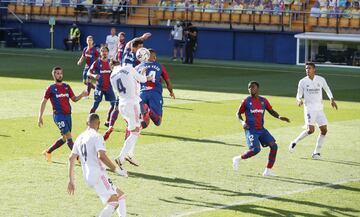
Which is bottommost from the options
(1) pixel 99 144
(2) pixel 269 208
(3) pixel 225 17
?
(2) pixel 269 208

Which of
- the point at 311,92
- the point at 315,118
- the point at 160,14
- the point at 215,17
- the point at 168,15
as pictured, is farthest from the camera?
the point at 160,14

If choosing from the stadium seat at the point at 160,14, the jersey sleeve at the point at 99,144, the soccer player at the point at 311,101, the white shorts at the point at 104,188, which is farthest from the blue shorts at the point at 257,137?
the stadium seat at the point at 160,14

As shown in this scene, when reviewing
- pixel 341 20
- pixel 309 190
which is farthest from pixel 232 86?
pixel 309 190

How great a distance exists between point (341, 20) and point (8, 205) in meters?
35.5

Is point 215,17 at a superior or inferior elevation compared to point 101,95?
superior

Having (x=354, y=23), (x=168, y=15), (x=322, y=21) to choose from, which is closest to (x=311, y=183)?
(x=354, y=23)

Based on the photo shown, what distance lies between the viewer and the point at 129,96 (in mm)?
18312

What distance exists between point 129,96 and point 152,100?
5.40 feet

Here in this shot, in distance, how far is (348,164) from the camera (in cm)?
1972

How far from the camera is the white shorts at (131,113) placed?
60.1 feet

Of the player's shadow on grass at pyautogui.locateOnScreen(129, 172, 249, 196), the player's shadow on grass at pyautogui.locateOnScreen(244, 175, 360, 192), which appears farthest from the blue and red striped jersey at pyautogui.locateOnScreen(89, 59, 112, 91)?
the player's shadow on grass at pyautogui.locateOnScreen(244, 175, 360, 192)

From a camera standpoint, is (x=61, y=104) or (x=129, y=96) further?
(x=61, y=104)

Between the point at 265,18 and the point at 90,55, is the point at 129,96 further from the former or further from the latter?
the point at 265,18

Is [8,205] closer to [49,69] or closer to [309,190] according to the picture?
[309,190]
